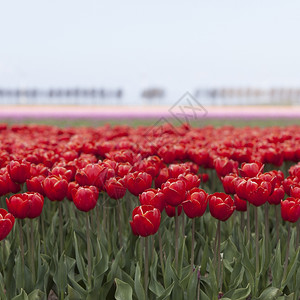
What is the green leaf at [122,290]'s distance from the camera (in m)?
2.91

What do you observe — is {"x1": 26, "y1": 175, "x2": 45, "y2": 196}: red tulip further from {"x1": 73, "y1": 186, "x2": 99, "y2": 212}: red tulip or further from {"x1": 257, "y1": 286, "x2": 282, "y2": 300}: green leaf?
{"x1": 257, "y1": 286, "x2": 282, "y2": 300}: green leaf

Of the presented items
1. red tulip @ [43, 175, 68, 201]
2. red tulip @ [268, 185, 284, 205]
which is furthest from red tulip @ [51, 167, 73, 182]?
red tulip @ [268, 185, 284, 205]

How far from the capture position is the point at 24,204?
9.49 feet

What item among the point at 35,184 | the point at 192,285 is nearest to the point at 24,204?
the point at 35,184

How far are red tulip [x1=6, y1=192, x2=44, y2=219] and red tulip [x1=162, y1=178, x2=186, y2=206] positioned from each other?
0.84 meters

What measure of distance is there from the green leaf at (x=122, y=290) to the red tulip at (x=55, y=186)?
72 cm

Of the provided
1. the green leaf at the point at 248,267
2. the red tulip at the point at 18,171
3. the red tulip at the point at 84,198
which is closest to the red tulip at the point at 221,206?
the green leaf at the point at 248,267

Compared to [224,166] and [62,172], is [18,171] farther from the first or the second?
[224,166]

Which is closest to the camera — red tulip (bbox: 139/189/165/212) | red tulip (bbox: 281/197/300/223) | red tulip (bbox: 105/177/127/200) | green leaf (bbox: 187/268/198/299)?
red tulip (bbox: 139/189/165/212)

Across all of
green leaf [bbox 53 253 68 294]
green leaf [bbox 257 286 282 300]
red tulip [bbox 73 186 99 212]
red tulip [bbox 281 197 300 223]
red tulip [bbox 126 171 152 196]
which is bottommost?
green leaf [bbox 257 286 282 300]

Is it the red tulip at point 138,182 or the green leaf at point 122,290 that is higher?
the red tulip at point 138,182

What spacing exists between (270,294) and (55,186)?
167 centimetres

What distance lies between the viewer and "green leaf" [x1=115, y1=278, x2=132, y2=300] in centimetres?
291

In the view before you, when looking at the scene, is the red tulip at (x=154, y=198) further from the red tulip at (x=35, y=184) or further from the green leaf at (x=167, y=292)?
the red tulip at (x=35, y=184)
